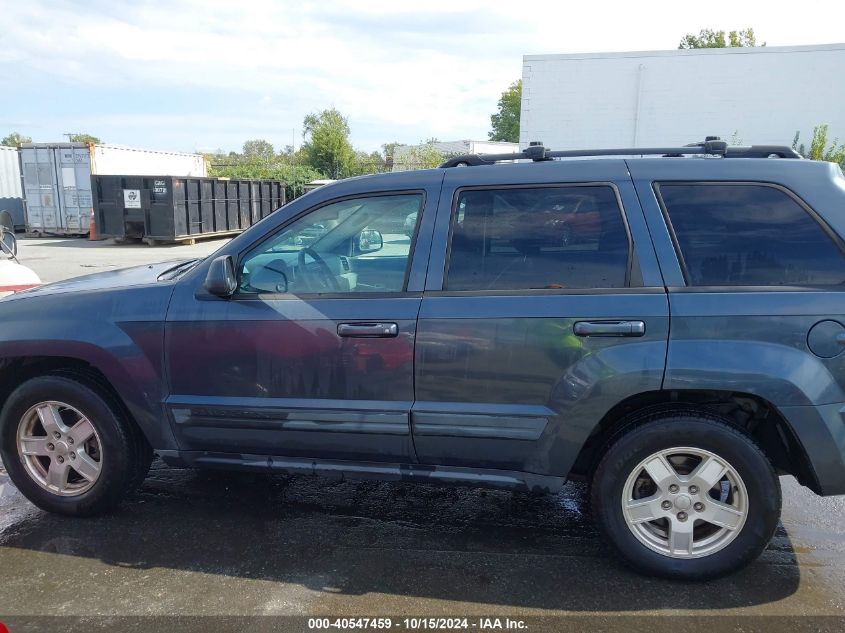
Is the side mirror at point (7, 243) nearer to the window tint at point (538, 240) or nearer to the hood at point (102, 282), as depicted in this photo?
the hood at point (102, 282)

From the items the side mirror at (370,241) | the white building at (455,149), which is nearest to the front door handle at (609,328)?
the side mirror at (370,241)

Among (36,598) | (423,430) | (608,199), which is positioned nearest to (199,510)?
(36,598)

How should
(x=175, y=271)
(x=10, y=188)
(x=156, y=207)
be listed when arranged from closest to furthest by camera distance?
(x=175, y=271), (x=156, y=207), (x=10, y=188)

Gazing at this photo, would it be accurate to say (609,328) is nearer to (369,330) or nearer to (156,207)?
(369,330)

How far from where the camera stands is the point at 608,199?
3.00m

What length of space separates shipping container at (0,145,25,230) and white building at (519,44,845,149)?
17.8 metres

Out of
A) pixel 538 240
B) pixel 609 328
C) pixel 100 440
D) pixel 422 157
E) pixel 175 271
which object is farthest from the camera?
pixel 422 157

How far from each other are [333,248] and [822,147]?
17988 millimetres

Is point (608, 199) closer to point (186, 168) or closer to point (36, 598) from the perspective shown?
point (36, 598)

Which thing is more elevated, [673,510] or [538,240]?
[538,240]

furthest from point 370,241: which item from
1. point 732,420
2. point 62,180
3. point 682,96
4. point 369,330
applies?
point 62,180

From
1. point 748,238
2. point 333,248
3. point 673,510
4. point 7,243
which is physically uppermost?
point 748,238

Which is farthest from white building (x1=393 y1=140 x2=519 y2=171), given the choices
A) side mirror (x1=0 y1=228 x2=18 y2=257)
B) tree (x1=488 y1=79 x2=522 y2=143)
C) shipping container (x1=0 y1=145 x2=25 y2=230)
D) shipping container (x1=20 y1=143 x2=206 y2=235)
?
tree (x1=488 y1=79 x2=522 y2=143)

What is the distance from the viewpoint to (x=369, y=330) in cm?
304
